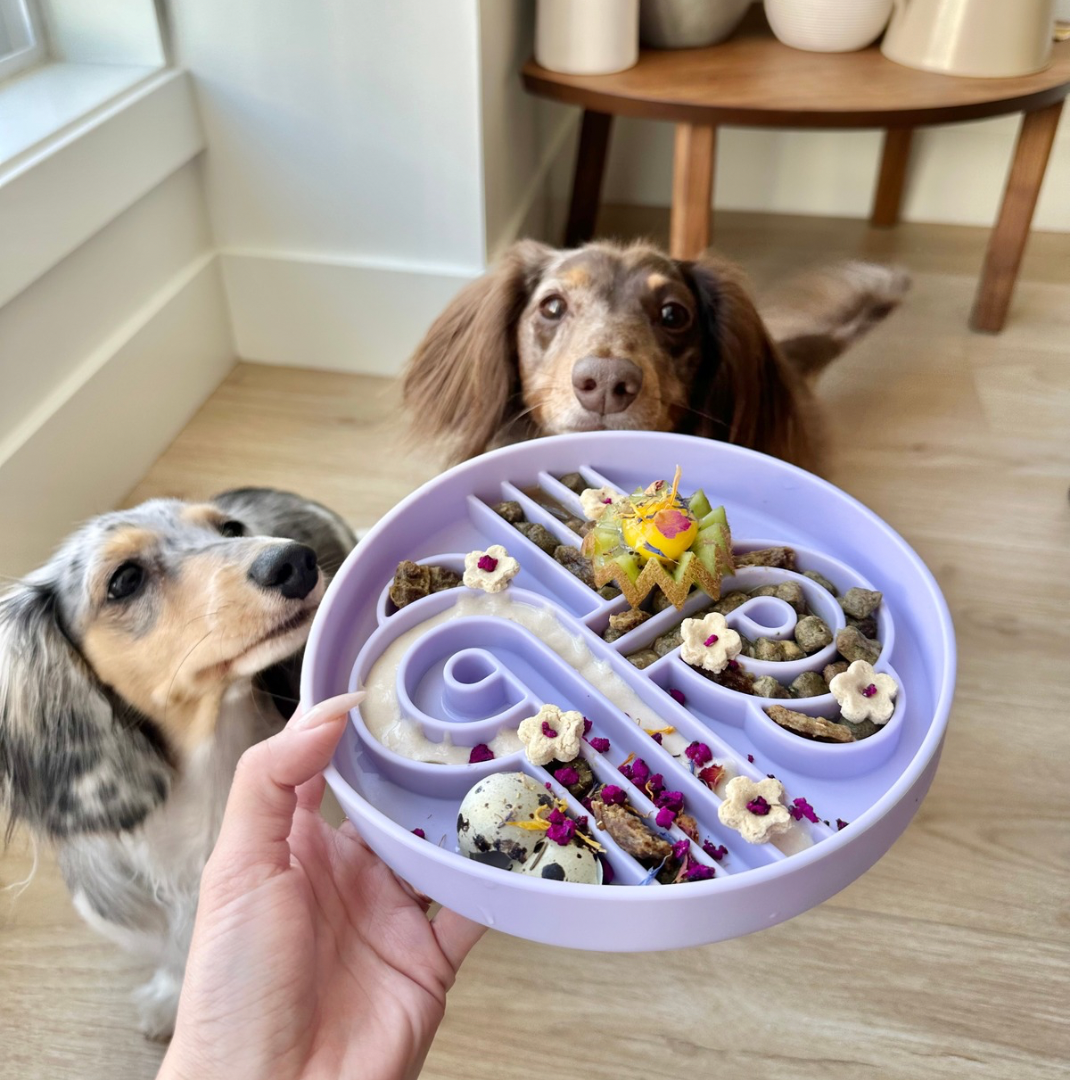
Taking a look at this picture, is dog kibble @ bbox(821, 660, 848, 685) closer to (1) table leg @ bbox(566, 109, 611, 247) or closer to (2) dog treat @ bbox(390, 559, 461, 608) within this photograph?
(2) dog treat @ bbox(390, 559, 461, 608)

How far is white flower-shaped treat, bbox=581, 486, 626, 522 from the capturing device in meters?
0.91

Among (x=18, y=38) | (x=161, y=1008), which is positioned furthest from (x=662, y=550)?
(x=18, y=38)

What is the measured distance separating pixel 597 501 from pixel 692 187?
0.95m

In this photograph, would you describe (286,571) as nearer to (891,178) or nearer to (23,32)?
(23,32)

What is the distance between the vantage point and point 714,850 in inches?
27.2

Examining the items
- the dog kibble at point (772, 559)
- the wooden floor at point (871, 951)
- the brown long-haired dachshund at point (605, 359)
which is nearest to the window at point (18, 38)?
the wooden floor at point (871, 951)

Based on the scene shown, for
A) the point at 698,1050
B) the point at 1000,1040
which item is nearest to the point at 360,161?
the point at 698,1050

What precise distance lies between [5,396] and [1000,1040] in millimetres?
1378

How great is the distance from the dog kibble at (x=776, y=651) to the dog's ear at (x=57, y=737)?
529 mm

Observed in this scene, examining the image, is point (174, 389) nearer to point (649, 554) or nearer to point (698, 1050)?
point (649, 554)

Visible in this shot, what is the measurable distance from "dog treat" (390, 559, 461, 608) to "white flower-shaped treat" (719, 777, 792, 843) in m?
0.30

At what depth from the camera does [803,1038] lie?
99 cm

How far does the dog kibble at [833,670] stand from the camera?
0.77 m

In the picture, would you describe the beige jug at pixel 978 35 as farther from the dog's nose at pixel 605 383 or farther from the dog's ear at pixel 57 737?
the dog's ear at pixel 57 737
